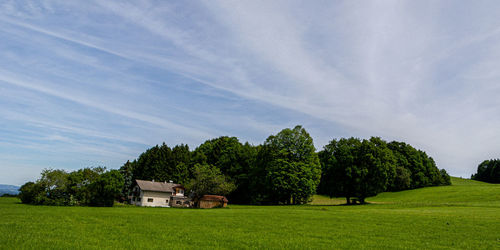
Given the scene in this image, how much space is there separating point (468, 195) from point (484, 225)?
55713 mm

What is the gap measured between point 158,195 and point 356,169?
53.1m

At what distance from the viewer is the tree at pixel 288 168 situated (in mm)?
71312

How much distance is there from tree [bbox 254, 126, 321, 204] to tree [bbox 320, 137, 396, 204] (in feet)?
13.6

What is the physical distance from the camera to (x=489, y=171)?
147 metres

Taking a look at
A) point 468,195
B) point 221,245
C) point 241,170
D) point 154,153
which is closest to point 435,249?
point 221,245

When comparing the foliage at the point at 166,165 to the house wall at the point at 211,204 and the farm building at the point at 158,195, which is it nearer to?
the farm building at the point at 158,195

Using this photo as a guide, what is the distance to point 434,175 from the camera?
363 feet

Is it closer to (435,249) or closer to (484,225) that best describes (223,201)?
(484,225)

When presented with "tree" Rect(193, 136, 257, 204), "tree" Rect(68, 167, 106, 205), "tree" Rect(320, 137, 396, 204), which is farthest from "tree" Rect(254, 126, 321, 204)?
"tree" Rect(68, 167, 106, 205)

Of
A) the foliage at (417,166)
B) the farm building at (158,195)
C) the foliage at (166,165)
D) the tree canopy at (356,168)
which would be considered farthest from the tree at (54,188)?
the foliage at (417,166)

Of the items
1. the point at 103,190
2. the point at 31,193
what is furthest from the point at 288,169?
the point at 31,193

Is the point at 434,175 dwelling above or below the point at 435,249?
above

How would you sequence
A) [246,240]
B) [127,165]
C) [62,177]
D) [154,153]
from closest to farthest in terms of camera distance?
[246,240] → [62,177] → [154,153] → [127,165]

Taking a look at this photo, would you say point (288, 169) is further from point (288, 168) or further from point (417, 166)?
point (417, 166)
